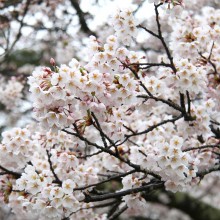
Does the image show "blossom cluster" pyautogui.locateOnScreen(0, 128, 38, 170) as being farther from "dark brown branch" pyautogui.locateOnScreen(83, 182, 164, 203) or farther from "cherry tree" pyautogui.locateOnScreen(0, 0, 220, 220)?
"dark brown branch" pyautogui.locateOnScreen(83, 182, 164, 203)

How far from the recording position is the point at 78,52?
8.18 meters

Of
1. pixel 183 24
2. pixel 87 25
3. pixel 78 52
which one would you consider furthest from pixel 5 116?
pixel 183 24

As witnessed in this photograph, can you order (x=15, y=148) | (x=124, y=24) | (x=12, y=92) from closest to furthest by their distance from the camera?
1. (x=124, y=24)
2. (x=15, y=148)
3. (x=12, y=92)

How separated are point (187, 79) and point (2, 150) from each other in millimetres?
1521

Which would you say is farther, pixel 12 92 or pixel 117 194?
pixel 12 92

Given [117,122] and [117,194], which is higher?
[117,122]

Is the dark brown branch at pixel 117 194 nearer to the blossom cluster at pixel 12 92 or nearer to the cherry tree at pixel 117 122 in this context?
the cherry tree at pixel 117 122

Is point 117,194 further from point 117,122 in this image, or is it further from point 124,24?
point 124,24

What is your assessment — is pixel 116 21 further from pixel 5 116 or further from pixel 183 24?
pixel 5 116

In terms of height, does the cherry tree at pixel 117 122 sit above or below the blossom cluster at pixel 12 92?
below

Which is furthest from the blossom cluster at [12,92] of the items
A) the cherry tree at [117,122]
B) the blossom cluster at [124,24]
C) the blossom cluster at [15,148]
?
the blossom cluster at [124,24]

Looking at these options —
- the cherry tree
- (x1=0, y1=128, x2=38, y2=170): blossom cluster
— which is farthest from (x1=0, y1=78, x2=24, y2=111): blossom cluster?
(x1=0, y1=128, x2=38, y2=170): blossom cluster

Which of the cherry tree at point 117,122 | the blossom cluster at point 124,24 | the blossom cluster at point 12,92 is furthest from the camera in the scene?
the blossom cluster at point 12,92

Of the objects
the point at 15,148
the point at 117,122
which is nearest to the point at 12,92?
the point at 15,148
